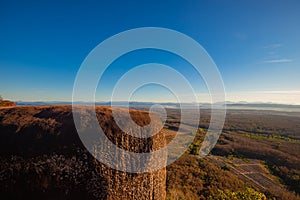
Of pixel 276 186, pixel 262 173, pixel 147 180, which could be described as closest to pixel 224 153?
pixel 262 173

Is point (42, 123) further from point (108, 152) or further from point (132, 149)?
point (132, 149)

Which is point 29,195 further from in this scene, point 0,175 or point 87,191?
point 87,191

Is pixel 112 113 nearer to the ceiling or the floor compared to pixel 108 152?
nearer to the ceiling

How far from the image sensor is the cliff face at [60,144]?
581cm

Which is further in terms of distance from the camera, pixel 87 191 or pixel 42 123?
pixel 42 123

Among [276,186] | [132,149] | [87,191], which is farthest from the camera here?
[276,186]

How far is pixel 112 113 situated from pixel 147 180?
298 cm

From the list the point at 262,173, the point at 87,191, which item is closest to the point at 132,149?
the point at 87,191

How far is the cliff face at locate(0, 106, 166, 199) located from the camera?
581 centimetres


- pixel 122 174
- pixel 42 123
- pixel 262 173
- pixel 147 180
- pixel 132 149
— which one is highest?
pixel 42 123

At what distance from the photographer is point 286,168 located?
3616cm

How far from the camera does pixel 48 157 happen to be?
5.82 m

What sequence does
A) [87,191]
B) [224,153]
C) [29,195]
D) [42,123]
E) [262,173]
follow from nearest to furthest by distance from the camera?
[29,195] < [87,191] < [42,123] < [262,173] < [224,153]

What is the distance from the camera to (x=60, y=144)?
6105 millimetres
